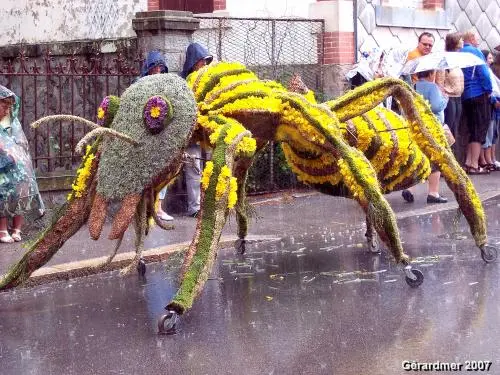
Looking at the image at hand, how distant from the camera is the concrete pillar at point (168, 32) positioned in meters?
12.3

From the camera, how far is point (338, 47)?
15.5m

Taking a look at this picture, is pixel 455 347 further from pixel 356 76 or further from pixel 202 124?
pixel 356 76

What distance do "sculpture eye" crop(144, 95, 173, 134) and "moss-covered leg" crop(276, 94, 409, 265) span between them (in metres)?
1.20

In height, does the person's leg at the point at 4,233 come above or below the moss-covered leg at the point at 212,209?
below

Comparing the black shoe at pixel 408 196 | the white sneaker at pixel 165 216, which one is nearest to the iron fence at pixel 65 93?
the white sneaker at pixel 165 216

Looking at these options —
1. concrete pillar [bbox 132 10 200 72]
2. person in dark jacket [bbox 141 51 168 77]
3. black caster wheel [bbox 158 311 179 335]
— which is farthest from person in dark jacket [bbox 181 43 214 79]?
black caster wheel [bbox 158 311 179 335]

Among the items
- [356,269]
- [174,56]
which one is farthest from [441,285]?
[174,56]

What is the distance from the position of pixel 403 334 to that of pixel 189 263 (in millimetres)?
1431

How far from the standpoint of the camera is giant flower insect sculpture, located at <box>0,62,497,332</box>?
7035 millimetres

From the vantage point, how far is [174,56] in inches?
488

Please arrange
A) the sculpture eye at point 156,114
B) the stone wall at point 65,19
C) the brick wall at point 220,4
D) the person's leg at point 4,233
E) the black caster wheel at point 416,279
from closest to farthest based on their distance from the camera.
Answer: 1. the sculpture eye at point 156,114
2. the black caster wheel at point 416,279
3. the person's leg at point 4,233
4. the brick wall at point 220,4
5. the stone wall at point 65,19

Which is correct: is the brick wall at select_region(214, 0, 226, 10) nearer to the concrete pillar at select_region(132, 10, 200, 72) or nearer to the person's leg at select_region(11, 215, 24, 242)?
the concrete pillar at select_region(132, 10, 200, 72)

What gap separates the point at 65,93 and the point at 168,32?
1.81 metres

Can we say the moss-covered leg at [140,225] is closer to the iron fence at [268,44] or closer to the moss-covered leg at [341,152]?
the moss-covered leg at [341,152]
